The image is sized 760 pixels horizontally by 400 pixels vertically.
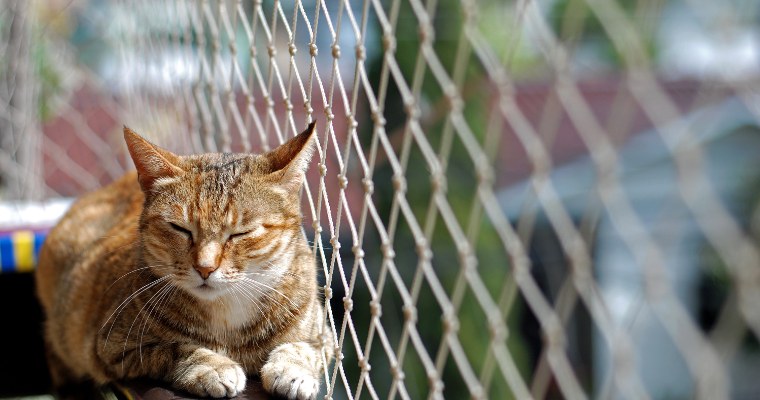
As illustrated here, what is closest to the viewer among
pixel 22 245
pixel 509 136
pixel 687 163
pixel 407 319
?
pixel 687 163

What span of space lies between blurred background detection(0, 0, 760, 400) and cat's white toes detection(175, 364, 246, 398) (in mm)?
166

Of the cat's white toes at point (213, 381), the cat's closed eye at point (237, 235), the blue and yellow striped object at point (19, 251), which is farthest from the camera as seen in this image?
the blue and yellow striped object at point (19, 251)

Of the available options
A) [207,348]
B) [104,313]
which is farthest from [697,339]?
[104,313]

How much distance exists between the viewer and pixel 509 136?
3.68 m

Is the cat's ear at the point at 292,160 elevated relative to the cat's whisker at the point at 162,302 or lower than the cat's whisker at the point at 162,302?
elevated

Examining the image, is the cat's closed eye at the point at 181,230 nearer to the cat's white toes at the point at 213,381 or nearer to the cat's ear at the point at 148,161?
the cat's ear at the point at 148,161

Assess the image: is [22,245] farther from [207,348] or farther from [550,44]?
[550,44]

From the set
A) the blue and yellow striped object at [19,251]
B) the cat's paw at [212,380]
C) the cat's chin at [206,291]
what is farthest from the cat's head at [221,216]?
the blue and yellow striped object at [19,251]

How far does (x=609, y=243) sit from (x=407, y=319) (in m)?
2.72

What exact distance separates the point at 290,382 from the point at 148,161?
20.5 inches

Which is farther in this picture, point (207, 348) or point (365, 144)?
point (365, 144)

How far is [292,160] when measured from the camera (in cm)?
116

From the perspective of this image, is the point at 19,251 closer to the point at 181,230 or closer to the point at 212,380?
the point at 181,230

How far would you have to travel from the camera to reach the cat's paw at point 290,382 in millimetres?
1032
